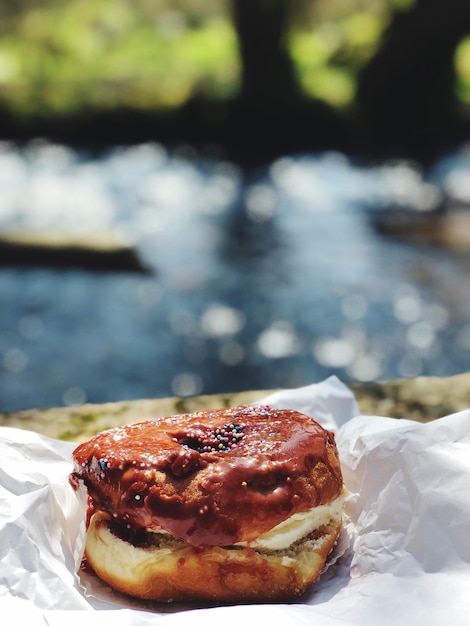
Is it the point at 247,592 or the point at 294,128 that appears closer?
the point at 247,592

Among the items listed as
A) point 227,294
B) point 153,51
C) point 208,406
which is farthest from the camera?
point 153,51

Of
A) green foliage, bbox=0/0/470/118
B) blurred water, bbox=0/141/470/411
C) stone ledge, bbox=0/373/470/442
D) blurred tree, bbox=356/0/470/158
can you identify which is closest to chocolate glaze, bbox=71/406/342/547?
stone ledge, bbox=0/373/470/442

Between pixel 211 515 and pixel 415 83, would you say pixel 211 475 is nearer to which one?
pixel 211 515

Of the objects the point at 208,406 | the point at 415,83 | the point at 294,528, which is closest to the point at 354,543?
the point at 294,528

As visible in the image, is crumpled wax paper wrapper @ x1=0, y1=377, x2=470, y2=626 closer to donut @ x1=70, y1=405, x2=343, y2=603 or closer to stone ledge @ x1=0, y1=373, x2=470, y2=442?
donut @ x1=70, y1=405, x2=343, y2=603

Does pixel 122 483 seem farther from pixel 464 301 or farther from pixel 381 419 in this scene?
pixel 464 301

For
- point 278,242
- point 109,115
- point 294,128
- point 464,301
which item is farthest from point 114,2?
point 464,301

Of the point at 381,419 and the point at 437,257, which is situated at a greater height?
the point at 381,419
